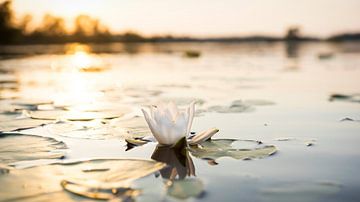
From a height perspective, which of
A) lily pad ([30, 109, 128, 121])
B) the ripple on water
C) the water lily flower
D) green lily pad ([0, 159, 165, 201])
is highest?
the water lily flower

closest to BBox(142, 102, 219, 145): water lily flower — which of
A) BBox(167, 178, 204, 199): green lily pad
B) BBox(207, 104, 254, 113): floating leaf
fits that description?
BBox(167, 178, 204, 199): green lily pad

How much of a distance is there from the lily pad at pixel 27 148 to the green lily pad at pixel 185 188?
0.49m

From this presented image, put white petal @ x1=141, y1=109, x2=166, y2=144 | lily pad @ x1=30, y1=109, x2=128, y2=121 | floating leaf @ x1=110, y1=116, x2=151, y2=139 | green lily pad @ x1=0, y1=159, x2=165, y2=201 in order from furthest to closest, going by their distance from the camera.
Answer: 1. lily pad @ x1=30, y1=109, x2=128, y2=121
2. floating leaf @ x1=110, y1=116, x2=151, y2=139
3. white petal @ x1=141, y1=109, x2=166, y2=144
4. green lily pad @ x1=0, y1=159, x2=165, y2=201

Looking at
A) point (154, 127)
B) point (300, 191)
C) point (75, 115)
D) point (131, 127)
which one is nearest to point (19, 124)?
point (75, 115)

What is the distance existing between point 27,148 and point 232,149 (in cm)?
72

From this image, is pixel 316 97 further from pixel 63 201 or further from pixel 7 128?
pixel 63 201

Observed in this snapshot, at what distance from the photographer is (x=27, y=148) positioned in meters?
1.44

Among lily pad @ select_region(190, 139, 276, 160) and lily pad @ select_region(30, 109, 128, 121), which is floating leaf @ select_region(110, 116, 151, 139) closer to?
lily pad @ select_region(30, 109, 128, 121)

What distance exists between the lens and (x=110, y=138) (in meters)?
1.69

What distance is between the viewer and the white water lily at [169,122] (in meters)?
1.42

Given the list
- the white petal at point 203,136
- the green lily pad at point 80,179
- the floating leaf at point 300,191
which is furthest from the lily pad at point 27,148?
the floating leaf at point 300,191

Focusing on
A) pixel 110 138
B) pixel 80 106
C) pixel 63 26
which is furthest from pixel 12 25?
pixel 110 138

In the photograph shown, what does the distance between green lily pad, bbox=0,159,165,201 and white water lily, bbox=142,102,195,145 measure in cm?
23

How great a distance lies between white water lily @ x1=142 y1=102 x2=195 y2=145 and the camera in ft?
4.65
